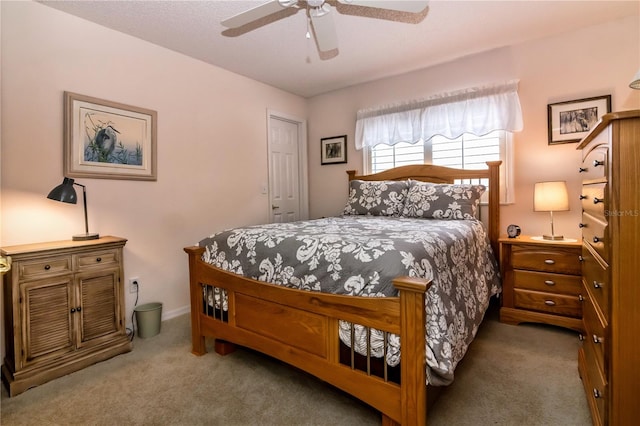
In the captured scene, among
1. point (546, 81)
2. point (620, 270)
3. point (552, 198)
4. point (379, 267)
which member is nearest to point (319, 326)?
point (379, 267)

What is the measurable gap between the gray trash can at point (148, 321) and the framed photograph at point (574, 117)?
3666 mm

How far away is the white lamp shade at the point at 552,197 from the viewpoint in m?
2.61

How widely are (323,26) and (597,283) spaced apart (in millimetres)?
2000

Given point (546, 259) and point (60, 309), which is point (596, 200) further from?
point (60, 309)

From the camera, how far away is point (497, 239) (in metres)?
3.03

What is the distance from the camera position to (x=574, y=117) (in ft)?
9.18

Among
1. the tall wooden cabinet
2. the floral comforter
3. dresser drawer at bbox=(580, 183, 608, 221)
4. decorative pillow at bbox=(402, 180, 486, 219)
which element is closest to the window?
decorative pillow at bbox=(402, 180, 486, 219)

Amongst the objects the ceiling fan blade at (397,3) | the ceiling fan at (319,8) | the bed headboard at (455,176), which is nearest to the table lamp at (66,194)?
the ceiling fan at (319,8)

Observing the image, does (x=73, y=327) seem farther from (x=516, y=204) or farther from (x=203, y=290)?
(x=516, y=204)

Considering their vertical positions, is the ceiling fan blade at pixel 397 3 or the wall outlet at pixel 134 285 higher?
the ceiling fan blade at pixel 397 3

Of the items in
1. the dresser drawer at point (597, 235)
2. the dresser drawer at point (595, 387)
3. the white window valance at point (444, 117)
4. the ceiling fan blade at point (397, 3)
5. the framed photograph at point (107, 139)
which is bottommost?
the dresser drawer at point (595, 387)

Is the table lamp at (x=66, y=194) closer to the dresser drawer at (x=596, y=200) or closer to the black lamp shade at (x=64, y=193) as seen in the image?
the black lamp shade at (x=64, y=193)

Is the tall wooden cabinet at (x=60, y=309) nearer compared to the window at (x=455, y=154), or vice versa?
the tall wooden cabinet at (x=60, y=309)

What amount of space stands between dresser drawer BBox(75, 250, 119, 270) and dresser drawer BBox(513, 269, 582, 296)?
308 centimetres
